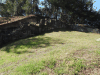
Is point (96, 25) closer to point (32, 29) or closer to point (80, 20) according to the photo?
point (80, 20)

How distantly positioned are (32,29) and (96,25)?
17.9 m

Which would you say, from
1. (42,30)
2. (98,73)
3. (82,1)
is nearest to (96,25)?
(82,1)

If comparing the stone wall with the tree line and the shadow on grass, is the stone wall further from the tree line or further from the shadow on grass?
the shadow on grass

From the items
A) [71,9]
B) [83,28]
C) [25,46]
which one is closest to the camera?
[25,46]

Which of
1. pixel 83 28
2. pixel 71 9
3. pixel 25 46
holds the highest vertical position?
pixel 71 9

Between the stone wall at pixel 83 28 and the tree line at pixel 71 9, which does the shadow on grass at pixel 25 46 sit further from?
the stone wall at pixel 83 28

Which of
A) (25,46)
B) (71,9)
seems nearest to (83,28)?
(71,9)

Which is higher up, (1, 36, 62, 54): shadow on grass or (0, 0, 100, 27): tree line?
(0, 0, 100, 27): tree line

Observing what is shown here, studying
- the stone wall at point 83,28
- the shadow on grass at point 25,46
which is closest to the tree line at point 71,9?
the stone wall at point 83,28

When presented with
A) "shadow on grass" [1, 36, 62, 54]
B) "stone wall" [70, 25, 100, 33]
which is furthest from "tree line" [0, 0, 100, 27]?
"shadow on grass" [1, 36, 62, 54]

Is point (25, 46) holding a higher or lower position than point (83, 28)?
lower

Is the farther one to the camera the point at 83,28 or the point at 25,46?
the point at 83,28

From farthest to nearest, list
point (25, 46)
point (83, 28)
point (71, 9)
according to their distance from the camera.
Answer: point (71, 9) → point (83, 28) → point (25, 46)

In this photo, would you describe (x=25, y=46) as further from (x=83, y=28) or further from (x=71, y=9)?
(x=71, y=9)
